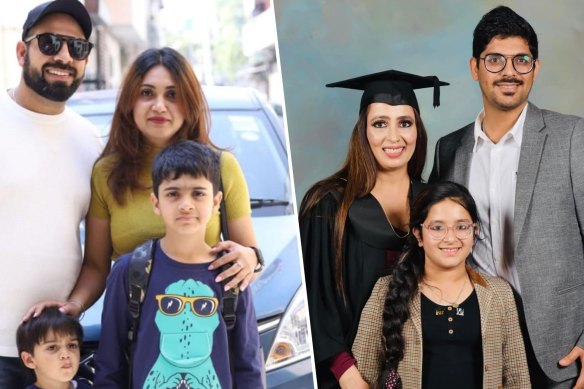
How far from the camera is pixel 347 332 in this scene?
128 inches

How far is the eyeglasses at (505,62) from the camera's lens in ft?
10.6

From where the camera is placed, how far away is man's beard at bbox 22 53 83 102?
292 centimetres

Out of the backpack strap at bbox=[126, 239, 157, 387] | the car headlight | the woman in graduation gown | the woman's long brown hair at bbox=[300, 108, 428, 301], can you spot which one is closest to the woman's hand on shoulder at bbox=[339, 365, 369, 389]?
the woman in graduation gown

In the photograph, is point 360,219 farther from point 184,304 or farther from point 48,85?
point 48,85

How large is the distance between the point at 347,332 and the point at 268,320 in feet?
1.20

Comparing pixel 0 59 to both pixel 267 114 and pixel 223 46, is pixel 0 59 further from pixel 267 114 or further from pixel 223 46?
pixel 267 114

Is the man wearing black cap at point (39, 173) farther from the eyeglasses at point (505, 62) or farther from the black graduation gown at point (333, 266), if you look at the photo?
the eyeglasses at point (505, 62)

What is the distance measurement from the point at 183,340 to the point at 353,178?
3.16 feet

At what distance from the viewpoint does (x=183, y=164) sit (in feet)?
9.73

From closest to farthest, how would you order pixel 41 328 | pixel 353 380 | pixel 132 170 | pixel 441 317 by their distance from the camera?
pixel 41 328 → pixel 132 170 → pixel 441 317 → pixel 353 380

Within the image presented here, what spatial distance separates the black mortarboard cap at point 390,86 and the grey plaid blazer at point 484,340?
0.73 meters

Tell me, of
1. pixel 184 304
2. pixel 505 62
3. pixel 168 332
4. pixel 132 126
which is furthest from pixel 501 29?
pixel 168 332

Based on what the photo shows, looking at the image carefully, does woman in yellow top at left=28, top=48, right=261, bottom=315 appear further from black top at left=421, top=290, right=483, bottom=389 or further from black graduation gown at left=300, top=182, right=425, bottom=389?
black top at left=421, top=290, right=483, bottom=389

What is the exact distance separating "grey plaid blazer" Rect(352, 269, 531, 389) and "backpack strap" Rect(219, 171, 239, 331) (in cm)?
54
